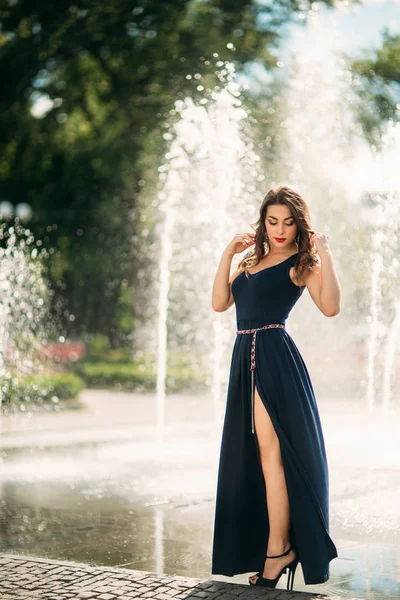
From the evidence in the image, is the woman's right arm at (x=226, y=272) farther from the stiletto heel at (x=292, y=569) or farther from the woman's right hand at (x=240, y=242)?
the stiletto heel at (x=292, y=569)

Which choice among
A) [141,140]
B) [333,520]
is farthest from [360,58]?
[333,520]

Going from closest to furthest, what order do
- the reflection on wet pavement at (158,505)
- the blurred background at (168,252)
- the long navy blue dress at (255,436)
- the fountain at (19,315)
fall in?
the long navy blue dress at (255,436), the reflection on wet pavement at (158,505), the blurred background at (168,252), the fountain at (19,315)

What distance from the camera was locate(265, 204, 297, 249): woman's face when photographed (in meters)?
4.18

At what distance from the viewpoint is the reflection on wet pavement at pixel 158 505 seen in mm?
4766

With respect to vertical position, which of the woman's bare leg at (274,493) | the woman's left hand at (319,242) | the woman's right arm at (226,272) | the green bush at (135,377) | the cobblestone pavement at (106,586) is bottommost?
the green bush at (135,377)

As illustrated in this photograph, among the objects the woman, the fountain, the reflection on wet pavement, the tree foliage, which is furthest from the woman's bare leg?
the tree foliage

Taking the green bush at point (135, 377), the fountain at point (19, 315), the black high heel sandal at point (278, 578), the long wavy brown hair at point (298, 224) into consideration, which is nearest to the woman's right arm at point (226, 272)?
the long wavy brown hair at point (298, 224)

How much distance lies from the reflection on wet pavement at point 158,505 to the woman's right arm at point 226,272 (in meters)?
1.26

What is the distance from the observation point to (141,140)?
18.9m

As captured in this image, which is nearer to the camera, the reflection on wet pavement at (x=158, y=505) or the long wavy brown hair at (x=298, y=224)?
the long wavy brown hair at (x=298, y=224)

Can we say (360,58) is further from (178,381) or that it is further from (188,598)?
(188,598)

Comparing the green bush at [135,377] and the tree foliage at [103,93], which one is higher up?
the tree foliage at [103,93]

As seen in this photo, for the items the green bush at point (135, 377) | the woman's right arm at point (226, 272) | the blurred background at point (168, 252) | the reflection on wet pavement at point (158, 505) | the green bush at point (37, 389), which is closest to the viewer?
the woman's right arm at point (226, 272)

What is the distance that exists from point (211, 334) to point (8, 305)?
10.5ft
